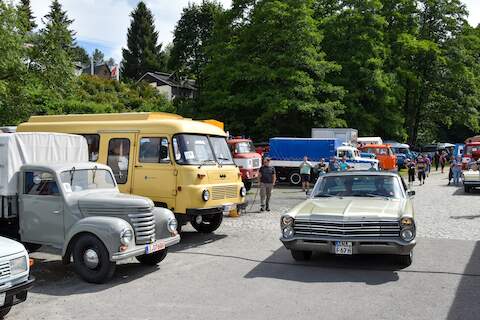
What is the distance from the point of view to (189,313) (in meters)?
6.20

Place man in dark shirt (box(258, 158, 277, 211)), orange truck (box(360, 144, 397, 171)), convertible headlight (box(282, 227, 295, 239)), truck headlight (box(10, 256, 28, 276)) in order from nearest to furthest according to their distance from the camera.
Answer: truck headlight (box(10, 256, 28, 276)) → convertible headlight (box(282, 227, 295, 239)) → man in dark shirt (box(258, 158, 277, 211)) → orange truck (box(360, 144, 397, 171))

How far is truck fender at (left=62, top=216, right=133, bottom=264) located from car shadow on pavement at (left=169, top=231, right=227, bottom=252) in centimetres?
270

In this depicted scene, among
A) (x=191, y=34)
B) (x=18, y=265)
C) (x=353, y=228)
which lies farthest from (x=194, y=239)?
(x=191, y=34)

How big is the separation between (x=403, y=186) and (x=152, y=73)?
6758 cm

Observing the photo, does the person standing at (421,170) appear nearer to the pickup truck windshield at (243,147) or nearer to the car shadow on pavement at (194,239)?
the pickup truck windshield at (243,147)

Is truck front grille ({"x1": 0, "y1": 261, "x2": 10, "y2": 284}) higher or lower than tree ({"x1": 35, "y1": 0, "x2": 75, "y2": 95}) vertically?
lower

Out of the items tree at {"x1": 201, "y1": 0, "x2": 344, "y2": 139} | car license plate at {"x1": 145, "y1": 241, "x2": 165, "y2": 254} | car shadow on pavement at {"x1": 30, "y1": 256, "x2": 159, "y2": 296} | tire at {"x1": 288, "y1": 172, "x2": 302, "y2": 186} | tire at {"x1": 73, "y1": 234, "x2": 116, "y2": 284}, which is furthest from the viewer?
tree at {"x1": 201, "y1": 0, "x2": 344, "y2": 139}

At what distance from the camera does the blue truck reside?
82.8ft

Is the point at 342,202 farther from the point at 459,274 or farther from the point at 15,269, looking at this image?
the point at 15,269

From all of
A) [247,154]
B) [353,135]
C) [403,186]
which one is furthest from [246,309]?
[353,135]

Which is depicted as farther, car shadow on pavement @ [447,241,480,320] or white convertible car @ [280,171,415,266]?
white convertible car @ [280,171,415,266]

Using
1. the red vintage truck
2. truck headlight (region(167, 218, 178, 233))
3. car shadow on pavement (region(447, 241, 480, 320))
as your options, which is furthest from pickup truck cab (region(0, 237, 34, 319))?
the red vintage truck

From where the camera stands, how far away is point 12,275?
570 centimetres

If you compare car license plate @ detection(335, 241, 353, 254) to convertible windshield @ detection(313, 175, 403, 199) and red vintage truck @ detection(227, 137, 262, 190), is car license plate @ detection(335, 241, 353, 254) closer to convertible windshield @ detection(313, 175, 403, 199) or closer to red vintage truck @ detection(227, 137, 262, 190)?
convertible windshield @ detection(313, 175, 403, 199)
